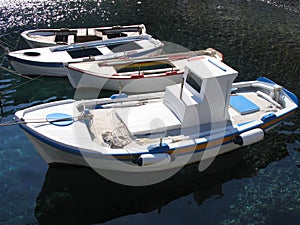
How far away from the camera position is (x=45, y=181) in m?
16.2

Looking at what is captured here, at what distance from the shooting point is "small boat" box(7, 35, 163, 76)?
23734mm

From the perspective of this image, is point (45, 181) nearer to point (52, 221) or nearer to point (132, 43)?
point (52, 221)

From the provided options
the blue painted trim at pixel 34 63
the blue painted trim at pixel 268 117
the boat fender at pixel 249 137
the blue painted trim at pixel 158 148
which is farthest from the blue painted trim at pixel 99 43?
the boat fender at pixel 249 137

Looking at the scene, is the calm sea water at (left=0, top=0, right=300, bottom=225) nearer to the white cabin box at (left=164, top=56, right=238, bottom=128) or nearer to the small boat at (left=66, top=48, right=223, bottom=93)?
the small boat at (left=66, top=48, right=223, bottom=93)

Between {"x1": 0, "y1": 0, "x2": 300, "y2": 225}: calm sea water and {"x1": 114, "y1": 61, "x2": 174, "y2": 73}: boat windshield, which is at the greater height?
{"x1": 114, "y1": 61, "x2": 174, "y2": 73}: boat windshield

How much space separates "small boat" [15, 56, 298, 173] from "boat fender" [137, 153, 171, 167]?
4cm

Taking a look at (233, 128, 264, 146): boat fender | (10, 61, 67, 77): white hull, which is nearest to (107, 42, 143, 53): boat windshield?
(10, 61, 67, 77): white hull

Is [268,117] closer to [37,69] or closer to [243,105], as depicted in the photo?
[243,105]

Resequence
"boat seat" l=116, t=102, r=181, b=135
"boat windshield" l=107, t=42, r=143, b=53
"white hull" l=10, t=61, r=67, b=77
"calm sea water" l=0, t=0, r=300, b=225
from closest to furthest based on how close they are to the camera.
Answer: "calm sea water" l=0, t=0, r=300, b=225 < "boat seat" l=116, t=102, r=181, b=135 < "white hull" l=10, t=61, r=67, b=77 < "boat windshield" l=107, t=42, r=143, b=53

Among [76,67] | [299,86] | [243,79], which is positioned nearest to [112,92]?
[76,67]

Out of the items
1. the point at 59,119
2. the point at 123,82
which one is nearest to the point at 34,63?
the point at 123,82

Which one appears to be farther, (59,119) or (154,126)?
(154,126)

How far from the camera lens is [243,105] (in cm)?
1902

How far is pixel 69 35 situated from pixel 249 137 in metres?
17.9
